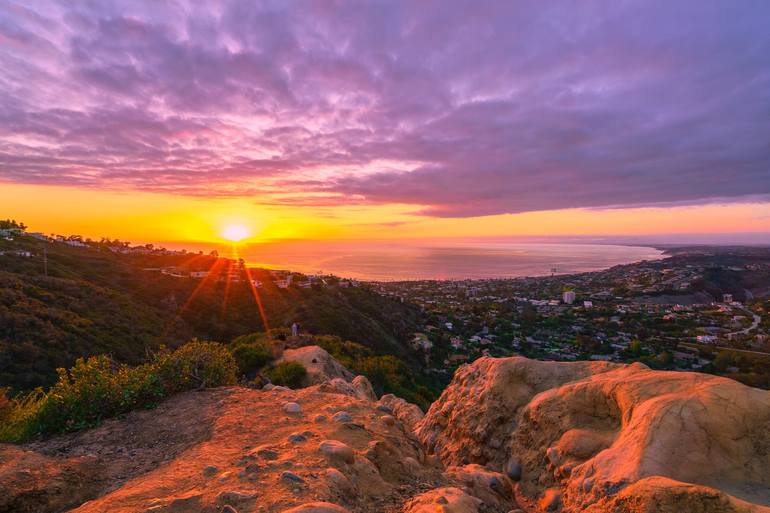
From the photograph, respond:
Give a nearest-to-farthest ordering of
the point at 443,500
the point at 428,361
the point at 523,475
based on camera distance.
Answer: the point at 443,500 < the point at 523,475 < the point at 428,361

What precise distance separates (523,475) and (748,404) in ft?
10.3

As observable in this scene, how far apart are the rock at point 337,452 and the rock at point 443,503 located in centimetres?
98

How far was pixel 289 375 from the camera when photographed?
14891mm

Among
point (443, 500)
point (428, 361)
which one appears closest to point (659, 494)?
point (443, 500)

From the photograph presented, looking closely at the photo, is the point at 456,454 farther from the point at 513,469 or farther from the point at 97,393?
the point at 97,393

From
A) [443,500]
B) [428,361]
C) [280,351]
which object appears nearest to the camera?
[443,500]

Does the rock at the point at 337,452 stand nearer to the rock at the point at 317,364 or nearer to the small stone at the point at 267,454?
the small stone at the point at 267,454

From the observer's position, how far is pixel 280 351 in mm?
19969

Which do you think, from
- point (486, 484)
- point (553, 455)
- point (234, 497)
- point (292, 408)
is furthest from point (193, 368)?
point (553, 455)

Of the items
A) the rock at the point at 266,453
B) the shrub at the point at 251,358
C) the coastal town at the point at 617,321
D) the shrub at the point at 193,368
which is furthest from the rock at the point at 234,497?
the coastal town at the point at 617,321

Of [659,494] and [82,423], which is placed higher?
[659,494]

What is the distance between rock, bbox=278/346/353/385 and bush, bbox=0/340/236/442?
20.1ft

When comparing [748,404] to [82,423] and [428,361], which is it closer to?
[82,423]

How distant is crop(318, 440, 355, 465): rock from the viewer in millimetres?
5070
